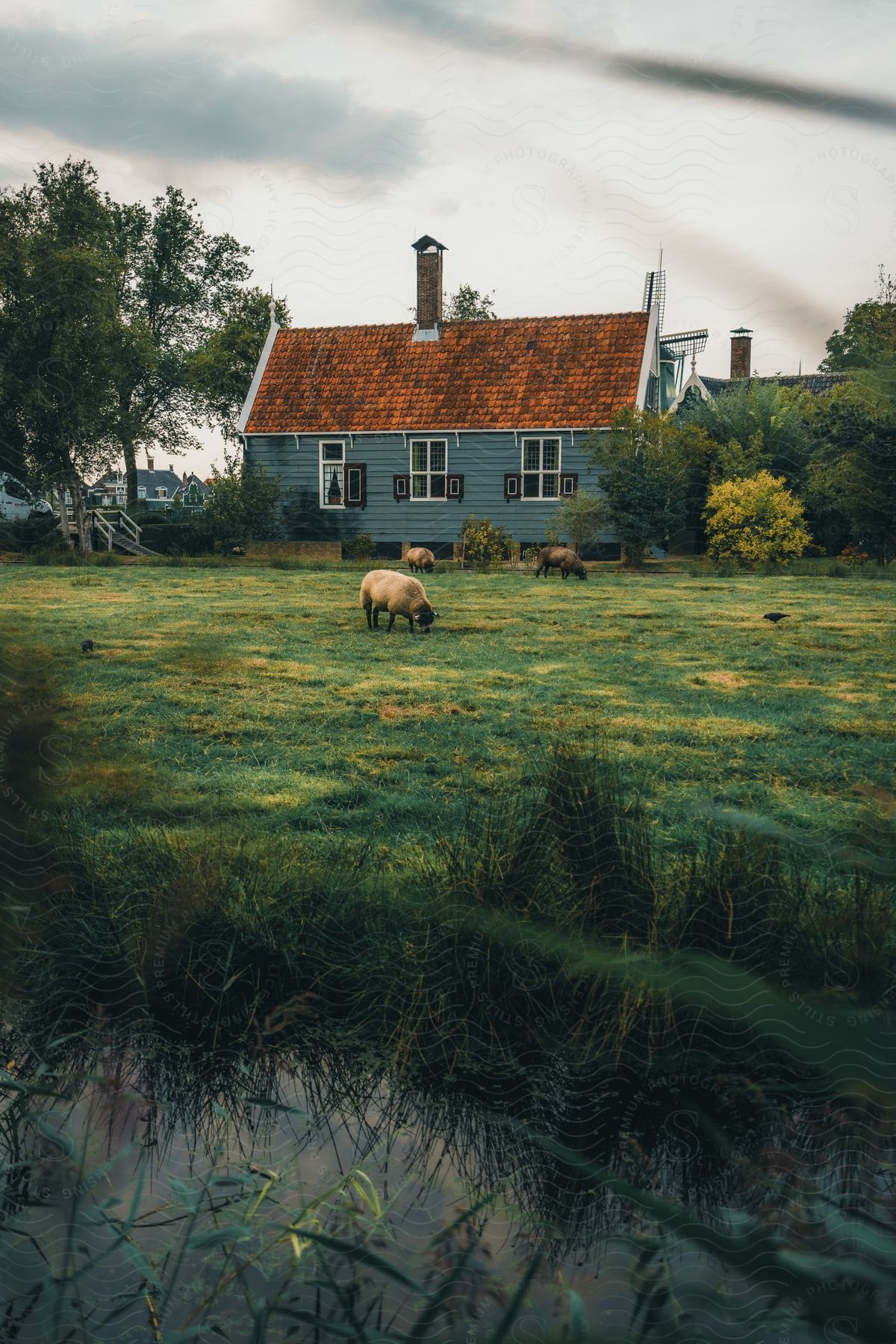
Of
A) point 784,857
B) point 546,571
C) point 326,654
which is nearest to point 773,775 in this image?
point 784,857

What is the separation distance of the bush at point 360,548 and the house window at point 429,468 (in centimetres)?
173

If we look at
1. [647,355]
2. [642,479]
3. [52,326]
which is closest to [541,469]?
[647,355]

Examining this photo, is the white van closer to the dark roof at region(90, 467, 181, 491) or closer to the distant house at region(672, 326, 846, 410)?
the distant house at region(672, 326, 846, 410)

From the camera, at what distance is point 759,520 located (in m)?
21.0

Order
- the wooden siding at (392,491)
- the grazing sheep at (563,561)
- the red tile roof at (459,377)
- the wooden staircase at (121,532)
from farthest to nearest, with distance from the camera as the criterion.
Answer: the wooden staircase at (121,532) → the wooden siding at (392,491) → the red tile roof at (459,377) → the grazing sheep at (563,561)

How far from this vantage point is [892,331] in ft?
47.0

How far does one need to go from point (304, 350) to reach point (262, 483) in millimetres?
4525

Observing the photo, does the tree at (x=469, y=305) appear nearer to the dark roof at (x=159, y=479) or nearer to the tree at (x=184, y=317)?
the tree at (x=184, y=317)

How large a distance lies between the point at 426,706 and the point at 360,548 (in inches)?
710

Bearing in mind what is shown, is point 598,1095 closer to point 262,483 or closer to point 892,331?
point 892,331

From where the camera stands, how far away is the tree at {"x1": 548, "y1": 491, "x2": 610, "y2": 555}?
852 inches

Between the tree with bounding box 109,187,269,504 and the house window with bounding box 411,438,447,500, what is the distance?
990 centimetres

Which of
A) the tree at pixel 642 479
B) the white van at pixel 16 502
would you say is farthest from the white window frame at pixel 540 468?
the white van at pixel 16 502

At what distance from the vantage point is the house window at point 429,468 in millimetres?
25375
